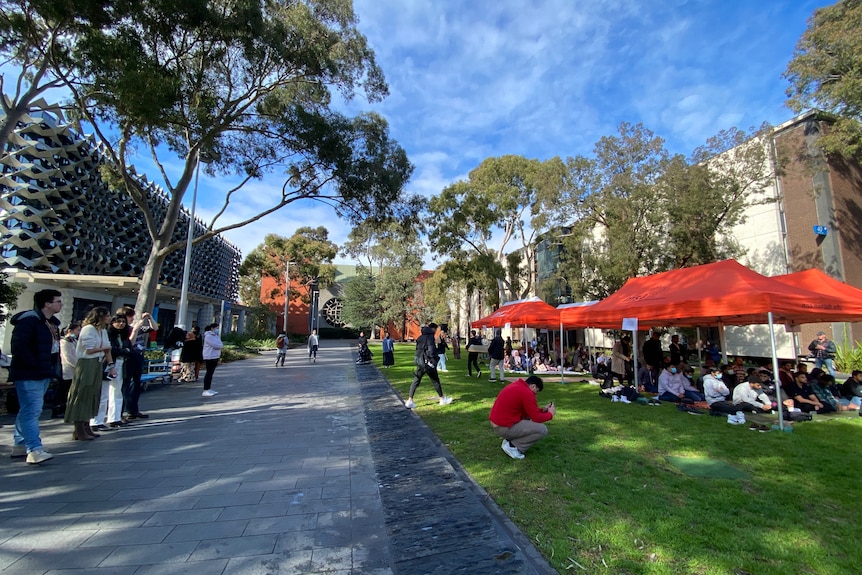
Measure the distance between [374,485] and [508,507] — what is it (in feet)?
4.67

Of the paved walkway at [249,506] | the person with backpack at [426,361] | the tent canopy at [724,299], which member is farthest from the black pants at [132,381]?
the tent canopy at [724,299]

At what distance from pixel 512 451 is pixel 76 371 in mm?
5684

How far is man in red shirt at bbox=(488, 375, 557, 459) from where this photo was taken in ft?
16.5

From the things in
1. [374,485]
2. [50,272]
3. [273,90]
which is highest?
[273,90]

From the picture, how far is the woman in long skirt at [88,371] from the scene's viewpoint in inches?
213

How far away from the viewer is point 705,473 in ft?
15.0

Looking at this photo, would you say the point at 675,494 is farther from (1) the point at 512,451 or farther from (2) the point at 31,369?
(2) the point at 31,369

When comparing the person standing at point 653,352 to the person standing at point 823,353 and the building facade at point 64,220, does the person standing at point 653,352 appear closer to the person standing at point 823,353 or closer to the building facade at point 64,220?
the person standing at point 823,353

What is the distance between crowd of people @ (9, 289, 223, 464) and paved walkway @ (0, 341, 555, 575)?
1.10 feet

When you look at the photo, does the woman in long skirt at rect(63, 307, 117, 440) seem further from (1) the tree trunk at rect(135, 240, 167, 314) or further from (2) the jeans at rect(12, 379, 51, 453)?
(1) the tree trunk at rect(135, 240, 167, 314)

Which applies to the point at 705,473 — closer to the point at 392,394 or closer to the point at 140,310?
the point at 392,394

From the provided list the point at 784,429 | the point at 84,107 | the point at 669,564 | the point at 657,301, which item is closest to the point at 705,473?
the point at 669,564

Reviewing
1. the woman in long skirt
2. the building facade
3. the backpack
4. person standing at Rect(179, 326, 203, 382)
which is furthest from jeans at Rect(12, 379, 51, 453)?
the building facade

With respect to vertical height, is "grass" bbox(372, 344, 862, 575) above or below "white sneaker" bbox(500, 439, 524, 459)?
below
